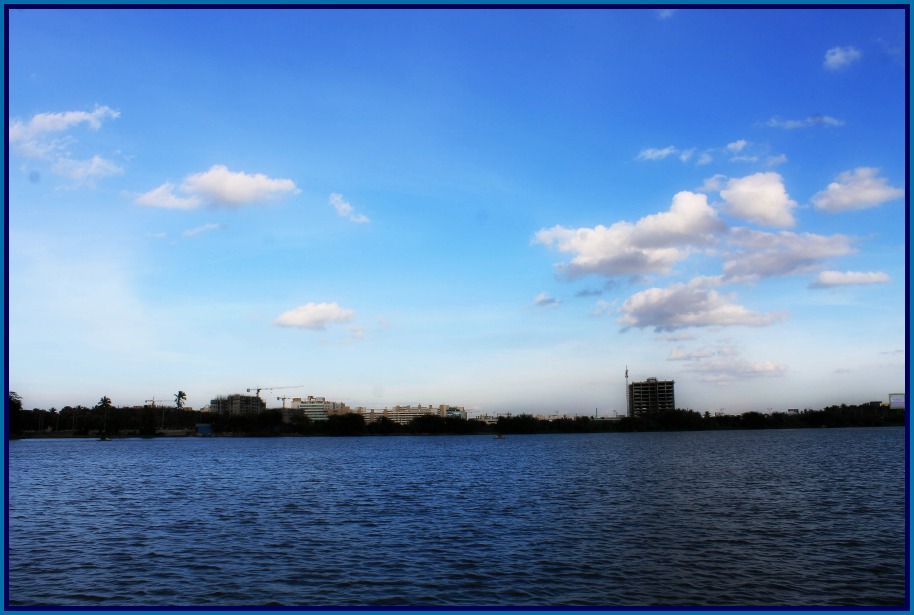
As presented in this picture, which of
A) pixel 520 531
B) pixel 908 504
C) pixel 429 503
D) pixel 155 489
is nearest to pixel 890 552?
pixel 520 531

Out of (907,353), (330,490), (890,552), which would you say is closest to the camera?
(907,353)

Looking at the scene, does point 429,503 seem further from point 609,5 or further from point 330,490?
point 609,5

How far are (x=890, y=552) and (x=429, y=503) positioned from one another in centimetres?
3038

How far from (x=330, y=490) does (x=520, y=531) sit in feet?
101

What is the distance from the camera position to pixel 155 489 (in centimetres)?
6606

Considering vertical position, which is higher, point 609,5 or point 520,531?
point 609,5

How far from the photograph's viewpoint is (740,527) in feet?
126

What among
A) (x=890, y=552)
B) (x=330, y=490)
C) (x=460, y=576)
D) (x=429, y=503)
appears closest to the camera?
(x=460, y=576)

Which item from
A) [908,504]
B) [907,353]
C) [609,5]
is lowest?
[908,504]

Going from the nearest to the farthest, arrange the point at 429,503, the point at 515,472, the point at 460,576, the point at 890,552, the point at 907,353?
1. the point at 907,353
2. the point at 460,576
3. the point at 890,552
4. the point at 429,503
5. the point at 515,472

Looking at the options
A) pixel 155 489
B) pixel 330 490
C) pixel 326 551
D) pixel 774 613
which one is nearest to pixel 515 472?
pixel 330 490

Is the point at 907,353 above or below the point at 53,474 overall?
above

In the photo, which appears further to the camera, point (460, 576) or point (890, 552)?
point (890, 552)

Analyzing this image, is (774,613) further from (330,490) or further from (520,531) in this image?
(330,490)
